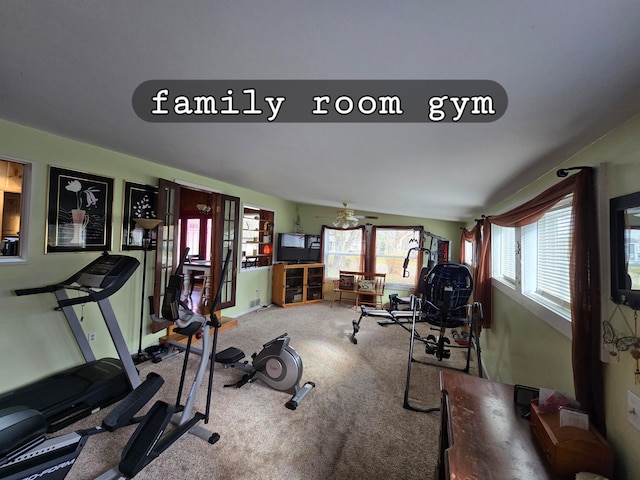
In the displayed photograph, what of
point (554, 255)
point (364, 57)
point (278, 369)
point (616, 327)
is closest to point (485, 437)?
point (616, 327)

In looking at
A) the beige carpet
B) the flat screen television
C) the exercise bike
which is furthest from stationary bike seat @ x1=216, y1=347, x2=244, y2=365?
the flat screen television

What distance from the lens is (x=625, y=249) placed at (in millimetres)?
1048

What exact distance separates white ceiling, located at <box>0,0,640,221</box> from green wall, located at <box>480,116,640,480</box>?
94 millimetres

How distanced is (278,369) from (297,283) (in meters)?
3.62

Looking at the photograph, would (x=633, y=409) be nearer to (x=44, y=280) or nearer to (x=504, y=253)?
(x=504, y=253)

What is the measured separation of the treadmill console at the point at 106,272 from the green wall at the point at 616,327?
2964 millimetres

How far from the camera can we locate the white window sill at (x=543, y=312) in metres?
1.48

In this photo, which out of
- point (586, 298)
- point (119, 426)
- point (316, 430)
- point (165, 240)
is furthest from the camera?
point (165, 240)

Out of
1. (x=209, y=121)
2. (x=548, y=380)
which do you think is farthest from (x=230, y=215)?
(x=548, y=380)

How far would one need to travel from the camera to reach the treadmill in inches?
76.4

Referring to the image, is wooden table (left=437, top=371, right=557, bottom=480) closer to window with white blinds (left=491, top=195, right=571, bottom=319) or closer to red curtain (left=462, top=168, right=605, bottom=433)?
red curtain (left=462, top=168, right=605, bottom=433)

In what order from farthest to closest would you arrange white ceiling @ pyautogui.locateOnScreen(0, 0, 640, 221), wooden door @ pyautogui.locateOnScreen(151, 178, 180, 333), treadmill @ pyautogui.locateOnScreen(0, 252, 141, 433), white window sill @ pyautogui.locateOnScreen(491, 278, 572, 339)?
wooden door @ pyautogui.locateOnScreen(151, 178, 180, 333), treadmill @ pyautogui.locateOnScreen(0, 252, 141, 433), white window sill @ pyautogui.locateOnScreen(491, 278, 572, 339), white ceiling @ pyautogui.locateOnScreen(0, 0, 640, 221)

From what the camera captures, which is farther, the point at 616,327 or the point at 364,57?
the point at 616,327

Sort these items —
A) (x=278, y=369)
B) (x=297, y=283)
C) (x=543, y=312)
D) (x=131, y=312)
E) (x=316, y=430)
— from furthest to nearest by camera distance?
(x=297, y=283) → (x=131, y=312) → (x=278, y=369) → (x=316, y=430) → (x=543, y=312)
